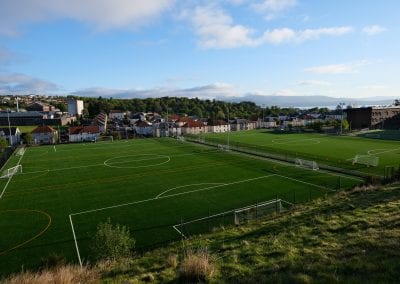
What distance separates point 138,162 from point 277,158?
75.1 ft

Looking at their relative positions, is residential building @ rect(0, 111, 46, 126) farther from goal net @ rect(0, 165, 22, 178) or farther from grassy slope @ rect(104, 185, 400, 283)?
grassy slope @ rect(104, 185, 400, 283)

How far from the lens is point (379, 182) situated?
33.2 metres

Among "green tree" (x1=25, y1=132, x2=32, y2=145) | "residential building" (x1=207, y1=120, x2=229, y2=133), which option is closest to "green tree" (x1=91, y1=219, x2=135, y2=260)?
"green tree" (x1=25, y1=132, x2=32, y2=145)

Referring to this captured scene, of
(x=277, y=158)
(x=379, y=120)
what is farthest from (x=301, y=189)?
(x=379, y=120)

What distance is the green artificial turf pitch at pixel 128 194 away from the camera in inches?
958

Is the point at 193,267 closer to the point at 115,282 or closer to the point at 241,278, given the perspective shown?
the point at 241,278

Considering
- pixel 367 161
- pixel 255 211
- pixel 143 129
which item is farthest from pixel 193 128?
pixel 255 211

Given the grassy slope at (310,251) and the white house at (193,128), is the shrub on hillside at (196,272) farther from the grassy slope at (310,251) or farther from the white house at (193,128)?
the white house at (193,128)

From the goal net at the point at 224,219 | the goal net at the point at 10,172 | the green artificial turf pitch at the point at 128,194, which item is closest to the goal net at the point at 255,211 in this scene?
the goal net at the point at 224,219

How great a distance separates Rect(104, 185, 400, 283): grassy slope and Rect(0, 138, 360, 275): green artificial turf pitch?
8312 millimetres

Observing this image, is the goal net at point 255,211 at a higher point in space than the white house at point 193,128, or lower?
lower

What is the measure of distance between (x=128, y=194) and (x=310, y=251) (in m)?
26.0

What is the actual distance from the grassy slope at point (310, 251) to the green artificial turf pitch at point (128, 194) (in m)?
8.31

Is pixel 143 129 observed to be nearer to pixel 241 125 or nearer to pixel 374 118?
pixel 241 125
